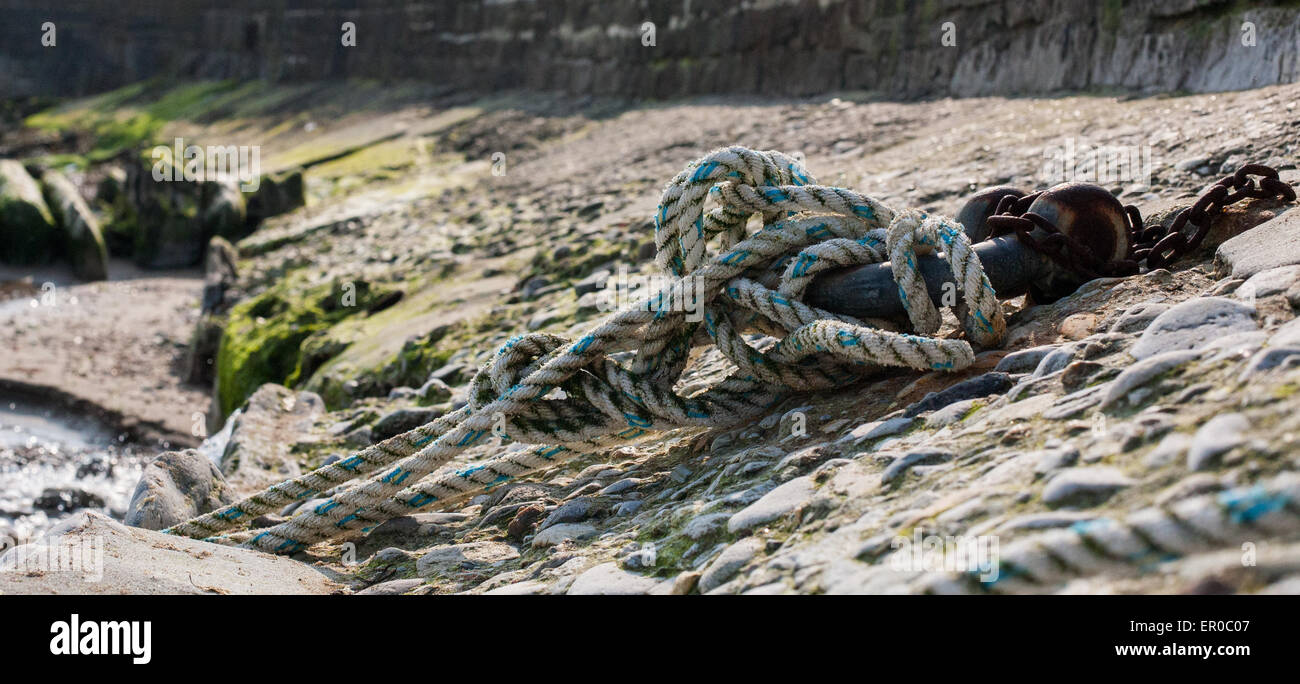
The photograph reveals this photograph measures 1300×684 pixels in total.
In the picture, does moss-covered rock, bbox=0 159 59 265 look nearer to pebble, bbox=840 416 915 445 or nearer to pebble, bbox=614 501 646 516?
pebble, bbox=614 501 646 516

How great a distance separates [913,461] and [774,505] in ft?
0.95

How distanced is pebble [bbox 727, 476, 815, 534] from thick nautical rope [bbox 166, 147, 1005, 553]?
60 centimetres

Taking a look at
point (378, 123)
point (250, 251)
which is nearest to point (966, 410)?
point (250, 251)

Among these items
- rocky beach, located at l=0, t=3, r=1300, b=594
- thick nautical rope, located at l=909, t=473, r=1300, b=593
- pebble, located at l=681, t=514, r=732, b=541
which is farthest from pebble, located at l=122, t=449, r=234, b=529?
thick nautical rope, located at l=909, t=473, r=1300, b=593

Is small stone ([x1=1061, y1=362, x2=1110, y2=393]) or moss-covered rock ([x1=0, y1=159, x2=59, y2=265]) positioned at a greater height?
small stone ([x1=1061, y1=362, x2=1110, y2=393])

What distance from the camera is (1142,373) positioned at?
2.16 metres

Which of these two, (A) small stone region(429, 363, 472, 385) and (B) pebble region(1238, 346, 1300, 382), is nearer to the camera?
(B) pebble region(1238, 346, 1300, 382)

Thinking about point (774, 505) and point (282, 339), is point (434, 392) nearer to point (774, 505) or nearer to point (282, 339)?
point (282, 339)

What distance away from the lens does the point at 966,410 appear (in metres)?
2.48

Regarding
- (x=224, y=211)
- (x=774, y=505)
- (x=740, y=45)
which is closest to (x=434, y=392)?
(x=774, y=505)

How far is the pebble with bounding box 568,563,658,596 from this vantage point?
2271mm

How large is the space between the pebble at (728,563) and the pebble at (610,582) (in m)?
0.14

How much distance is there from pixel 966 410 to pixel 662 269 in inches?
41.8
